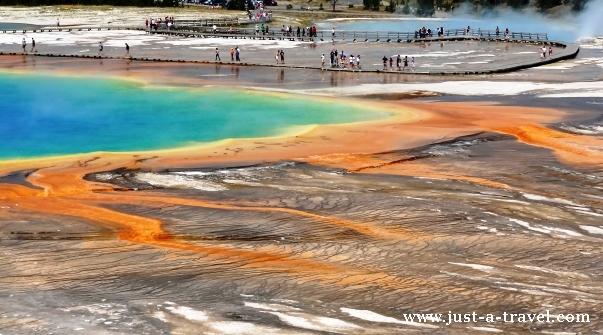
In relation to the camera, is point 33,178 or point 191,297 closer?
point 191,297

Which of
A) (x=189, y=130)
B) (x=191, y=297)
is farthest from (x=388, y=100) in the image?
(x=191, y=297)

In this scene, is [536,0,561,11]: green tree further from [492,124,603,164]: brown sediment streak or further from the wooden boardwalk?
[492,124,603,164]: brown sediment streak

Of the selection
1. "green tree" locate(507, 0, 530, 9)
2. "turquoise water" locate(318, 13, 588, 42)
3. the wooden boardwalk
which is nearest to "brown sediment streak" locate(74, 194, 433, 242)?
the wooden boardwalk

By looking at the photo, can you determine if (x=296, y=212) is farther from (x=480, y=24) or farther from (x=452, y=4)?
(x=452, y=4)

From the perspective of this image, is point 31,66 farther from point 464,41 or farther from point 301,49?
point 464,41

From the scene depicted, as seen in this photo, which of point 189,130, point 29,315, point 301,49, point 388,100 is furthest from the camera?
point 301,49

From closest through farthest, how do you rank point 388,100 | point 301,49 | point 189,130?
1. point 189,130
2. point 388,100
3. point 301,49

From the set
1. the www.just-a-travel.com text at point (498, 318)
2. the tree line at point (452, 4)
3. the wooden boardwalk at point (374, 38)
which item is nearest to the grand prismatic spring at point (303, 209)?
the www.just-a-travel.com text at point (498, 318)
